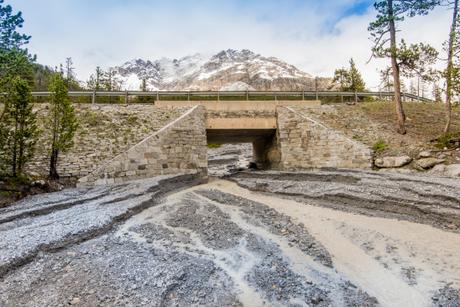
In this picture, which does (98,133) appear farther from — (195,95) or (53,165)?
(195,95)

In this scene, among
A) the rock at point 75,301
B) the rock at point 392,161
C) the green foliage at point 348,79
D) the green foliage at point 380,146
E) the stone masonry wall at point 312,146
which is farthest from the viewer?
the green foliage at point 348,79

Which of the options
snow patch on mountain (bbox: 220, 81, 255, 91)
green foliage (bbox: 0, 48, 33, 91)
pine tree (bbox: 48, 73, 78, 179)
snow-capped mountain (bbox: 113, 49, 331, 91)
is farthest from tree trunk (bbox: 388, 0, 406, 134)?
snow patch on mountain (bbox: 220, 81, 255, 91)

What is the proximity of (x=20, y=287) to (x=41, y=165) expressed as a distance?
520 inches

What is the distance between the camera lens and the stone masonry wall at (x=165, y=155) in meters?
17.0

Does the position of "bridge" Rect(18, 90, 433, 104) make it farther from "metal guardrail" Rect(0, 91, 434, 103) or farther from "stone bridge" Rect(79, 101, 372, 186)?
"stone bridge" Rect(79, 101, 372, 186)

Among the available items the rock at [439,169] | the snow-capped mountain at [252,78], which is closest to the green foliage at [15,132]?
the rock at [439,169]

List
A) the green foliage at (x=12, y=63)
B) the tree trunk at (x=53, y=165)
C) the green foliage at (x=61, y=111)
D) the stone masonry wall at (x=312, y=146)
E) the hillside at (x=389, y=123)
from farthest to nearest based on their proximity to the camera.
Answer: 1. the hillside at (x=389, y=123)
2. the stone masonry wall at (x=312, y=146)
3. the green foliage at (x=61, y=111)
4. the tree trunk at (x=53, y=165)
5. the green foliage at (x=12, y=63)

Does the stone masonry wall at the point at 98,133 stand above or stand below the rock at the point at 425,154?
above

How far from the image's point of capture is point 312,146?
803 inches

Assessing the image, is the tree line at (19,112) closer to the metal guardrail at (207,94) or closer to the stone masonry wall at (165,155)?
the stone masonry wall at (165,155)

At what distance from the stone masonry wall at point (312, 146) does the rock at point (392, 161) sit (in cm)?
71

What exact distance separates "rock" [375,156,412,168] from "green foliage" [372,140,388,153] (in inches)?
46.8

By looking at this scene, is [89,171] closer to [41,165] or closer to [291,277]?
[41,165]

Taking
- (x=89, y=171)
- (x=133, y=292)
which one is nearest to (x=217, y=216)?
(x=133, y=292)
